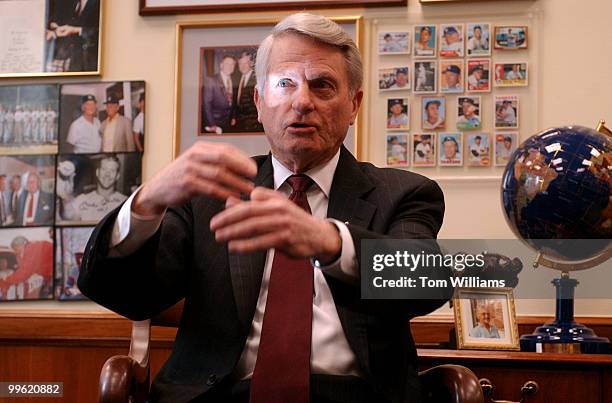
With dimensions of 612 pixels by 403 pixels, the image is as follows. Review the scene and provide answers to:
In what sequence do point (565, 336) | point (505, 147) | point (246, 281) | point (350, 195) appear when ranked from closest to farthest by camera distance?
point (246, 281), point (350, 195), point (565, 336), point (505, 147)

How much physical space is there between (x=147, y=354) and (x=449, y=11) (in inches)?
63.7

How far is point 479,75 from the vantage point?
10.2 feet

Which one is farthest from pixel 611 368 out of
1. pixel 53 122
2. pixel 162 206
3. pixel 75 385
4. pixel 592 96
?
pixel 53 122

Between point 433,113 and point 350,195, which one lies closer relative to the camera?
point 350,195

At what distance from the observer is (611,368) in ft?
7.70

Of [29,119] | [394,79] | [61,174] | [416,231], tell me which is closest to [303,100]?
[416,231]

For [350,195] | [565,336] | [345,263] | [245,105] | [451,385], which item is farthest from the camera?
[245,105]

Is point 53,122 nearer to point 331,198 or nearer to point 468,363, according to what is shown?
point 331,198

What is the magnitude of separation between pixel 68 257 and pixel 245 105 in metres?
0.85

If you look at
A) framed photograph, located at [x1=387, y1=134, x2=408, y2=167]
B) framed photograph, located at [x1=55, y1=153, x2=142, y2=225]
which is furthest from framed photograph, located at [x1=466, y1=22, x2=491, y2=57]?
framed photograph, located at [x1=55, y1=153, x2=142, y2=225]

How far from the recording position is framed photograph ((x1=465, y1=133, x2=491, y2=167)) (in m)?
3.08

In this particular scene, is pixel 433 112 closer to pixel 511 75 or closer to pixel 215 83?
pixel 511 75

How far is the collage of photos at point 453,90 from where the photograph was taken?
3078mm

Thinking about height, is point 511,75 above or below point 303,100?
above
